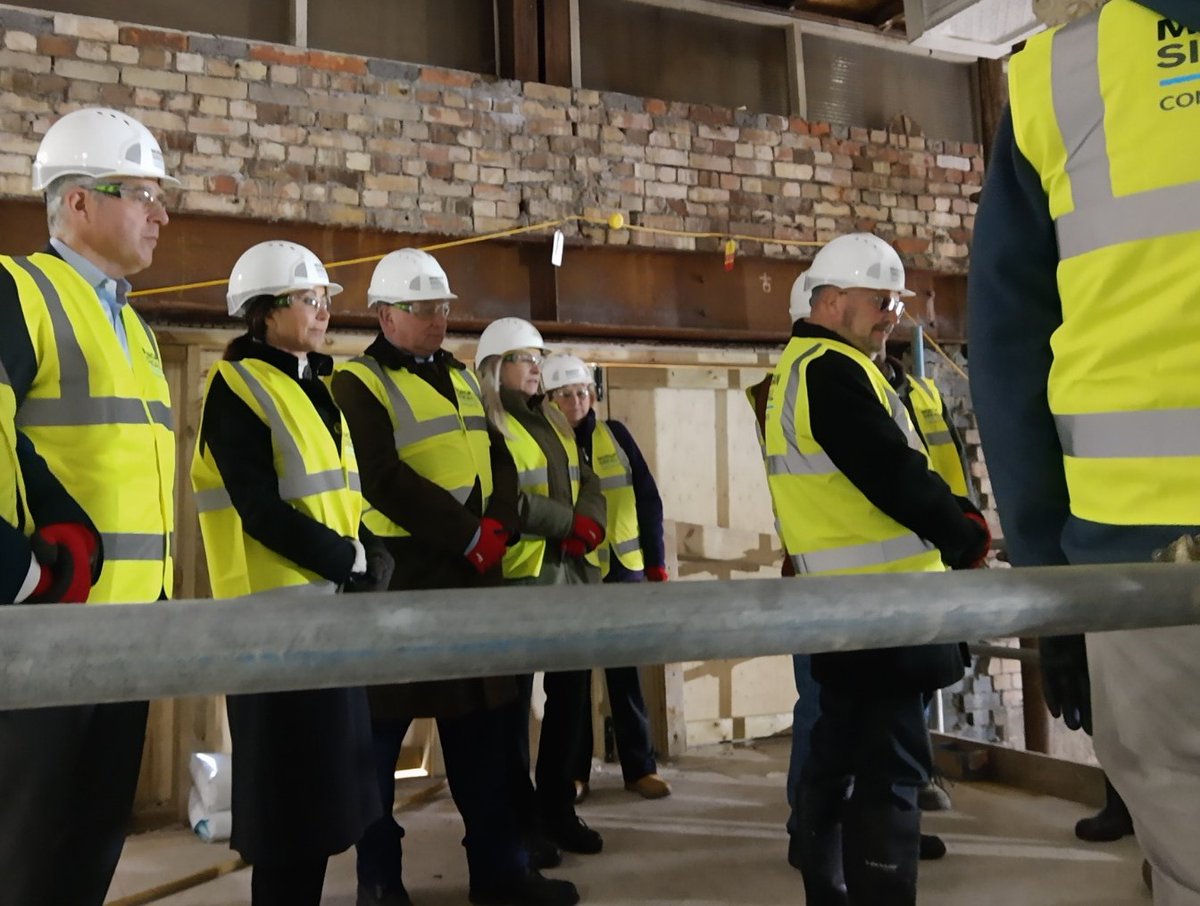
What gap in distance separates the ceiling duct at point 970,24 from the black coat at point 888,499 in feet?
8.88

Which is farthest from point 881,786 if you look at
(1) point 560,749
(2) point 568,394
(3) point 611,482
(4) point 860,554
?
(2) point 568,394

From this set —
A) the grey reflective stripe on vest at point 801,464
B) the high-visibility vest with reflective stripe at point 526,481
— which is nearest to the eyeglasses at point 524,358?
the high-visibility vest with reflective stripe at point 526,481

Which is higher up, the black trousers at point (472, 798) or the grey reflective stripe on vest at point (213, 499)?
the grey reflective stripe on vest at point (213, 499)

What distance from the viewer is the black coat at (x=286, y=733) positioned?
87.1 inches

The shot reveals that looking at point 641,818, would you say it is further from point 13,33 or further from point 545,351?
point 13,33

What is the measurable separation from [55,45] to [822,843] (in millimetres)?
4905

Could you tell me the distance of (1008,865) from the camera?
3539 mm

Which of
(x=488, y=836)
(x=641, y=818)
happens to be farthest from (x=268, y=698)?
(x=641, y=818)

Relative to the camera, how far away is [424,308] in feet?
11.2

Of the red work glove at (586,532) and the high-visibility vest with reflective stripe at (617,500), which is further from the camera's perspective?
the high-visibility vest with reflective stripe at (617,500)

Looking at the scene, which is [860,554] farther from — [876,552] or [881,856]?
[881,856]

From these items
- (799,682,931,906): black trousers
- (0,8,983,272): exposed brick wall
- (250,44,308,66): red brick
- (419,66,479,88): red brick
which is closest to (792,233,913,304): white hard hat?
(799,682,931,906): black trousers

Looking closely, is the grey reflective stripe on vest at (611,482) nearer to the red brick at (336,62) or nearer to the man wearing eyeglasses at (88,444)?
the red brick at (336,62)

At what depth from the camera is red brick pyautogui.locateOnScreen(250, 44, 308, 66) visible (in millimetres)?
5008
